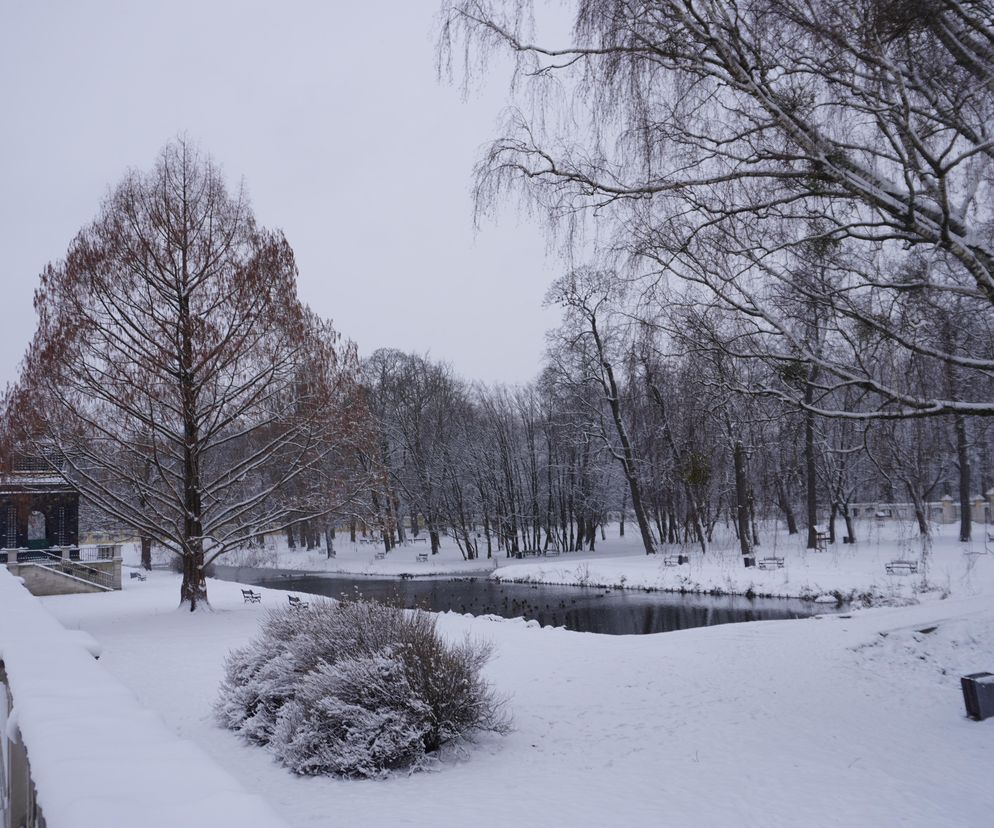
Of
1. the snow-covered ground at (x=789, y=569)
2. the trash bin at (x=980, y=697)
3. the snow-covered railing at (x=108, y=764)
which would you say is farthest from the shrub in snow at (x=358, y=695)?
the snow-covered ground at (x=789, y=569)

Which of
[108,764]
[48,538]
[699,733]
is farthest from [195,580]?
[48,538]

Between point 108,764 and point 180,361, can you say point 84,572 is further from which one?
point 108,764

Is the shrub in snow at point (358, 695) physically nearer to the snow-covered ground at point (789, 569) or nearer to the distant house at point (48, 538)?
the distant house at point (48, 538)

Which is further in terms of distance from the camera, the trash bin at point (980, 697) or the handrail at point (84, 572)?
the handrail at point (84, 572)

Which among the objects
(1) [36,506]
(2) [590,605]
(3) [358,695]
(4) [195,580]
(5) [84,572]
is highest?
(1) [36,506]

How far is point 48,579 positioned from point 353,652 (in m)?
27.0

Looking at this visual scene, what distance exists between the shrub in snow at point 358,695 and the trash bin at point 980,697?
17.7 ft

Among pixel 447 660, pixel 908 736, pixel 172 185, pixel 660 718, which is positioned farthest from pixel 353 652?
pixel 172 185

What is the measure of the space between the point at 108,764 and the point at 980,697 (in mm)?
9469

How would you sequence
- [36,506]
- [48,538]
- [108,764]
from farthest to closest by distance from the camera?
[48,538] < [36,506] < [108,764]

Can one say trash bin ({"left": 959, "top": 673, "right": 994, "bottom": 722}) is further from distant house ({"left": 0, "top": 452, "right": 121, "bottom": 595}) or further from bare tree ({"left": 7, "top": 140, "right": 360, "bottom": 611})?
distant house ({"left": 0, "top": 452, "right": 121, "bottom": 595})

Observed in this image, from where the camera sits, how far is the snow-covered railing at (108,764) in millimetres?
1628

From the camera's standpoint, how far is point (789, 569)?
26.0 metres

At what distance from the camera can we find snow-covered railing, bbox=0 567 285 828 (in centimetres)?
163
